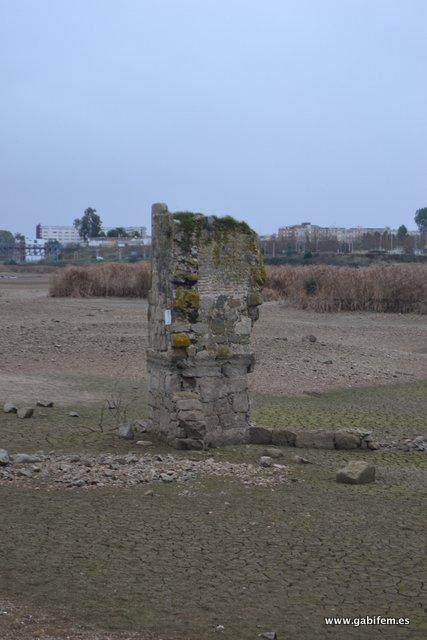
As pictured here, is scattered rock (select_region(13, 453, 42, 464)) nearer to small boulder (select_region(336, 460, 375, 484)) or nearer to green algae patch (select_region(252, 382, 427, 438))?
small boulder (select_region(336, 460, 375, 484))

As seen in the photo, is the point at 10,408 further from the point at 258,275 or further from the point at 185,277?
the point at 258,275

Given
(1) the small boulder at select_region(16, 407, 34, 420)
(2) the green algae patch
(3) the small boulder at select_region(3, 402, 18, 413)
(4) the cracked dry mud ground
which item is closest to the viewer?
(4) the cracked dry mud ground

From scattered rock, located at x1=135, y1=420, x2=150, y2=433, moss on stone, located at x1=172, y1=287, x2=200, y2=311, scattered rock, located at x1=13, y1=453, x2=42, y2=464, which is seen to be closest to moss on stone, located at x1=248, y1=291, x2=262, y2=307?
moss on stone, located at x1=172, y1=287, x2=200, y2=311

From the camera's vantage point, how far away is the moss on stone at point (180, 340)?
35.4 ft

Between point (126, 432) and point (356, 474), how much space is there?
3202 millimetres

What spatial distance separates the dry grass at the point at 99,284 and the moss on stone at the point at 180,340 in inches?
948

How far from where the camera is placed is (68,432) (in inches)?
455

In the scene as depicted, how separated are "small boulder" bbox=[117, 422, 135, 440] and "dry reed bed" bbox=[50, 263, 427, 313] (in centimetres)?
2011

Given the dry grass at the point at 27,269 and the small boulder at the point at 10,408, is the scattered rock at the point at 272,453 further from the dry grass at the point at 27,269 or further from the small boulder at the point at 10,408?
the dry grass at the point at 27,269

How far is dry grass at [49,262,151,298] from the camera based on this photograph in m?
34.9

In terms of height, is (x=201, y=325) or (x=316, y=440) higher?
(x=201, y=325)

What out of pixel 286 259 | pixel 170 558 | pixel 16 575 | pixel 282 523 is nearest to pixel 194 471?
pixel 282 523

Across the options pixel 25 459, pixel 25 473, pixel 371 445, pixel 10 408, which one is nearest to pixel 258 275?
pixel 371 445

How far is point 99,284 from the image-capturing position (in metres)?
35.3
